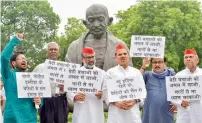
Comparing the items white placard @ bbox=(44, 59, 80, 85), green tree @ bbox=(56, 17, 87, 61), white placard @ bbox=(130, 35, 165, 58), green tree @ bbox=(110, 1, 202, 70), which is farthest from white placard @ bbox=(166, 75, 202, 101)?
green tree @ bbox=(56, 17, 87, 61)

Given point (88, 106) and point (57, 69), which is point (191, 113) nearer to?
point (88, 106)

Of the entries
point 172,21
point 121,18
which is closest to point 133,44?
point 172,21

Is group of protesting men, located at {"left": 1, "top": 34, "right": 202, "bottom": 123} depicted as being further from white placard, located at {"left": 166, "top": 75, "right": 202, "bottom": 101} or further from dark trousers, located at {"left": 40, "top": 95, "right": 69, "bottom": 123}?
white placard, located at {"left": 166, "top": 75, "right": 202, "bottom": 101}

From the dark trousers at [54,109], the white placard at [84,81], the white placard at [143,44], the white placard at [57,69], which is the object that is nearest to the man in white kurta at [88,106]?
the white placard at [84,81]

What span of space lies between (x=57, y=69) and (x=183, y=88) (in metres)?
2.13

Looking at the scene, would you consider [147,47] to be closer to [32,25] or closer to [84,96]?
[84,96]

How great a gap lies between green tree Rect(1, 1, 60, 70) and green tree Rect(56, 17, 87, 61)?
5.43 feet

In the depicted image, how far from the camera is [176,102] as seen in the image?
8.50 metres

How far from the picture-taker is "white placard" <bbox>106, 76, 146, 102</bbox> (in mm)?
8031

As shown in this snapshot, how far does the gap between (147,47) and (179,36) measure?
2308 centimetres

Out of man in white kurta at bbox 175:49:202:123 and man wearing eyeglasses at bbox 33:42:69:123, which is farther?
man wearing eyeglasses at bbox 33:42:69:123

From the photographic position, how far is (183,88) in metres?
8.34

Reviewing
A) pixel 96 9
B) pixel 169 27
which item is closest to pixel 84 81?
pixel 96 9

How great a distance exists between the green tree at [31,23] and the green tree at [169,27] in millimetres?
5927
